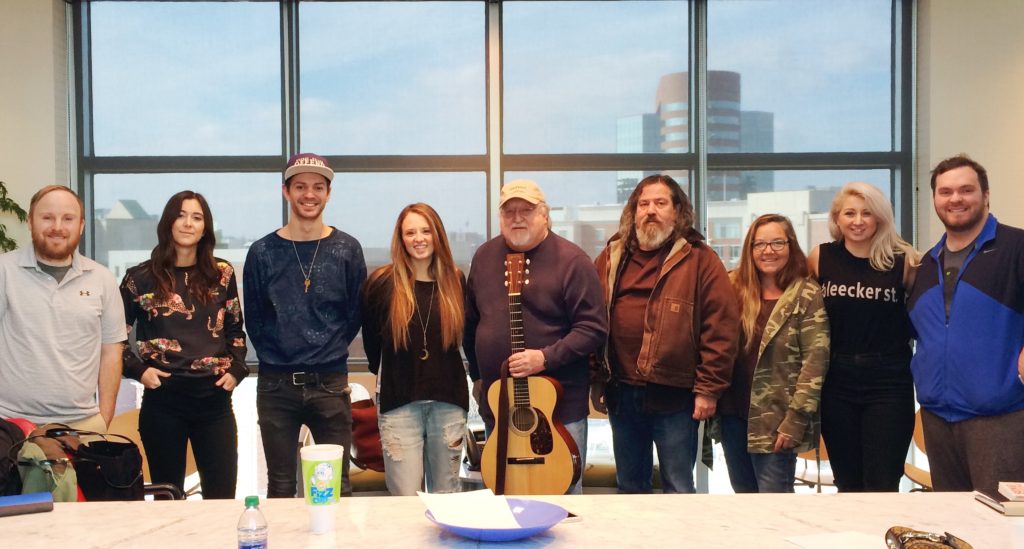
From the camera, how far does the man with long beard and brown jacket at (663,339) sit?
3.14m

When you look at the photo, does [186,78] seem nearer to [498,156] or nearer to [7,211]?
[7,211]

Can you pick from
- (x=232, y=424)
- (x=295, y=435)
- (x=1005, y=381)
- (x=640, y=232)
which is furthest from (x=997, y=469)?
(x=232, y=424)

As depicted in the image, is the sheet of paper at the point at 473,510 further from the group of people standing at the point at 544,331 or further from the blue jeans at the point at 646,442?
the blue jeans at the point at 646,442

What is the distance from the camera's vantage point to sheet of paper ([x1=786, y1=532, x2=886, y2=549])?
5.13 ft

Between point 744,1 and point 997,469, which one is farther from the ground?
point 744,1

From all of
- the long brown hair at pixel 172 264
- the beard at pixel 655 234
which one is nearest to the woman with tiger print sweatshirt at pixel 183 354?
the long brown hair at pixel 172 264

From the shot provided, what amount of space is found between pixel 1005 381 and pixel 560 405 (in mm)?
1527

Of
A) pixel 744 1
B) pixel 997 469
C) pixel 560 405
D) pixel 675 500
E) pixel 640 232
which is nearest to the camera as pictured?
pixel 675 500

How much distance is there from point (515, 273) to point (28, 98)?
411 centimetres

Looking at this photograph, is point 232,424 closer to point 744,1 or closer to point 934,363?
point 934,363

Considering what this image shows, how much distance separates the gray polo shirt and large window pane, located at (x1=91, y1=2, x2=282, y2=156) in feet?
9.30

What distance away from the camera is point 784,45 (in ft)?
18.6

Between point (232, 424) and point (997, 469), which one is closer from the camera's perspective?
point (997, 469)

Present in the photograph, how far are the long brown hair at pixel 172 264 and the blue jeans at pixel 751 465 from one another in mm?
2137
